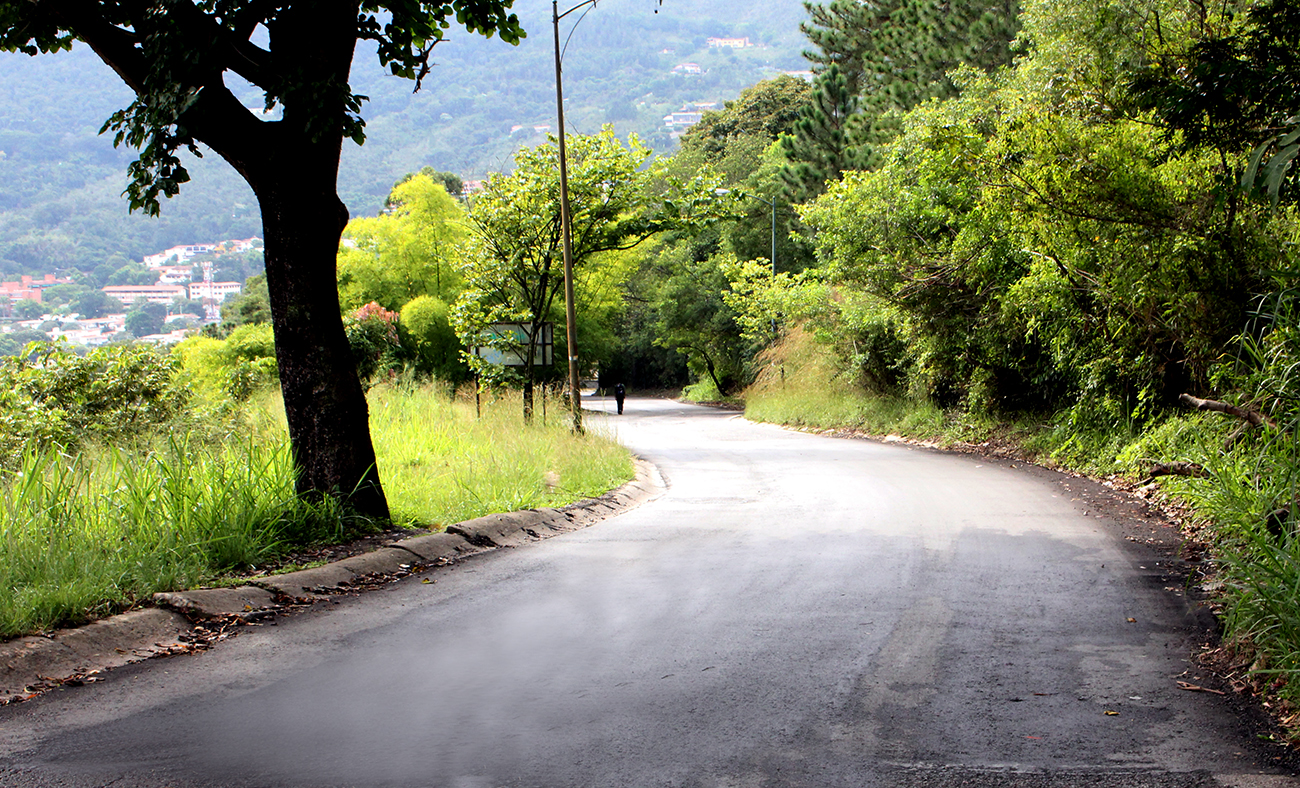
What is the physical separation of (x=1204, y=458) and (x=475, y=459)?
838 centimetres

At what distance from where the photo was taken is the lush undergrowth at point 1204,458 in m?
5.05

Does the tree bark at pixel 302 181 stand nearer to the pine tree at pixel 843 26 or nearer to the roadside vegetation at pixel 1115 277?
the roadside vegetation at pixel 1115 277

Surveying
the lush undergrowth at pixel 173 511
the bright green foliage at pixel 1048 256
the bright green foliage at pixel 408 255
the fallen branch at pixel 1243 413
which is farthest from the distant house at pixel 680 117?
the fallen branch at pixel 1243 413

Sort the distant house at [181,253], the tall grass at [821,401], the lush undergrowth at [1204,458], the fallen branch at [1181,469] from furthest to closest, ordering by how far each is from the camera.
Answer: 1. the distant house at [181,253]
2. the tall grass at [821,401]
3. the fallen branch at [1181,469]
4. the lush undergrowth at [1204,458]

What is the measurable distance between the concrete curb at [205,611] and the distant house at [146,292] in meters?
30.3

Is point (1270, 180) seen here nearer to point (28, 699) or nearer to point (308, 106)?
point (28, 699)

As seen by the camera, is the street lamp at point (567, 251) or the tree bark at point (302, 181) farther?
the street lamp at point (567, 251)

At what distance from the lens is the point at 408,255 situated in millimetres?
40000

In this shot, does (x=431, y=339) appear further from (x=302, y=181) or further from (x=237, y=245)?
(x=302, y=181)

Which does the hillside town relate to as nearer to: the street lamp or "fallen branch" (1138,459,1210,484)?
the street lamp

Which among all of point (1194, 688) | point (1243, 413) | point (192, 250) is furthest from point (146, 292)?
point (1194, 688)

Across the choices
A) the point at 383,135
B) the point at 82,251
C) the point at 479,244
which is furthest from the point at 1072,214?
the point at 383,135

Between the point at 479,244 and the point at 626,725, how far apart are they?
19774 millimetres

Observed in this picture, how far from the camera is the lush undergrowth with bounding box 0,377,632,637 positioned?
6.02 m
